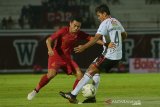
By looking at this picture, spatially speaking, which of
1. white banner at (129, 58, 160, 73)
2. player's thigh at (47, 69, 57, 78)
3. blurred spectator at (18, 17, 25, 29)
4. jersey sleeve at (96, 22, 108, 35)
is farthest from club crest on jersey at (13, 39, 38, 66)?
jersey sleeve at (96, 22, 108, 35)

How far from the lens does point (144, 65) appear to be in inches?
1009

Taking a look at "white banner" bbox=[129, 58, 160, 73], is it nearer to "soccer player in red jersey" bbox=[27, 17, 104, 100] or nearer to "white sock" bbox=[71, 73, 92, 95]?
"soccer player in red jersey" bbox=[27, 17, 104, 100]

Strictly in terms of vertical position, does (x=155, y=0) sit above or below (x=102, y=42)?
below

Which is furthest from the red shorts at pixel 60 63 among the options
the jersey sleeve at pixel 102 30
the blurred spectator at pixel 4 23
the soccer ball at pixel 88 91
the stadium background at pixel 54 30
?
the blurred spectator at pixel 4 23

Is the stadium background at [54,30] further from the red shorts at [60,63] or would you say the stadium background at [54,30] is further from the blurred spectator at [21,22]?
the red shorts at [60,63]

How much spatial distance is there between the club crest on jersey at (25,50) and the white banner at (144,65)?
14.3ft

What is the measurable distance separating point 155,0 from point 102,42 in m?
20.5

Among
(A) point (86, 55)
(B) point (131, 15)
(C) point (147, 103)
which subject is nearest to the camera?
(C) point (147, 103)

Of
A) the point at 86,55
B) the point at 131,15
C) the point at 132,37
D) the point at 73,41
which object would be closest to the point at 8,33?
the point at 86,55

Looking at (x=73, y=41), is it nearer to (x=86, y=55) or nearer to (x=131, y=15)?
(x=86, y=55)

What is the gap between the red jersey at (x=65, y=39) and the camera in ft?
39.5

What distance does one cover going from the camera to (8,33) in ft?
83.1

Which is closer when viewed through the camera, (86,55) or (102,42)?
(102,42)

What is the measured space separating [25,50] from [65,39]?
13.4 m
